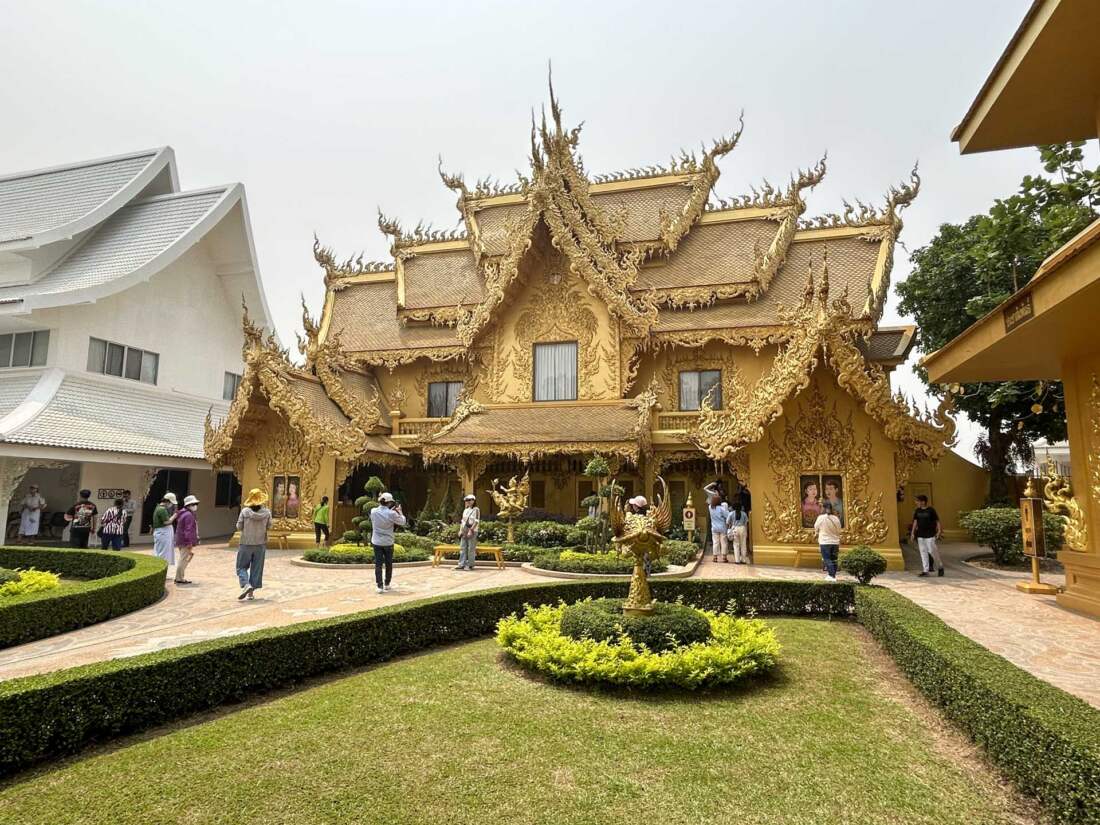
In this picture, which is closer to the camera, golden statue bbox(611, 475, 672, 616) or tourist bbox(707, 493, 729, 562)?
golden statue bbox(611, 475, 672, 616)

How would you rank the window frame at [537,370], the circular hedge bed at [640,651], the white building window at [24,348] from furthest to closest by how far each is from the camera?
the window frame at [537,370], the white building window at [24,348], the circular hedge bed at [640,651]

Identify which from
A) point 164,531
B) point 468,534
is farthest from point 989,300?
point 164,531

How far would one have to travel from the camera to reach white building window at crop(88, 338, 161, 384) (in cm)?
1764

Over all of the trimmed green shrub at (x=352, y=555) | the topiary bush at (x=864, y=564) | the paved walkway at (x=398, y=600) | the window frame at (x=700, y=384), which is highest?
the window frame at (x=700, y=384)

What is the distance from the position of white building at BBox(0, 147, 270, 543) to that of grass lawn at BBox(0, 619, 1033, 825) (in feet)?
40.7

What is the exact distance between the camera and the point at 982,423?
1912cm

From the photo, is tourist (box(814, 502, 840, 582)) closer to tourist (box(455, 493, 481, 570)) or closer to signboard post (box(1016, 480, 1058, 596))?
signboard post (box(1016, 480, 1058, 596))

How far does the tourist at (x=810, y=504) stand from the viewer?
43.8 feet

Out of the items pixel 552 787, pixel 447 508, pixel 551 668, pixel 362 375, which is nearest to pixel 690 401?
pixel 447 508

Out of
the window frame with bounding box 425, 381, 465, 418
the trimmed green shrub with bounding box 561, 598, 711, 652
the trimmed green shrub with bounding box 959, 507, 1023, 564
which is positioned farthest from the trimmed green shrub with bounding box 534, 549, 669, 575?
the window frame with bounding box 425, 381, 465, 418

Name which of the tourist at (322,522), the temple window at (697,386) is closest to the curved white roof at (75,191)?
the tourist at (322,522)

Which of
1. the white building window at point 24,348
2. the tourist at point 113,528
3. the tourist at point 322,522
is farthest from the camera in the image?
the white building window at point 24,348

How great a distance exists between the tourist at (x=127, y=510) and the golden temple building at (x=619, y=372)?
2044mm

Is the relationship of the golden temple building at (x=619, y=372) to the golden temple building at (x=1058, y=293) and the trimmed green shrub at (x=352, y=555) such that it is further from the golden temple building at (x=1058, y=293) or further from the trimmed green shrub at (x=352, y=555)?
the golden temple building at (x=1058, y=293)
